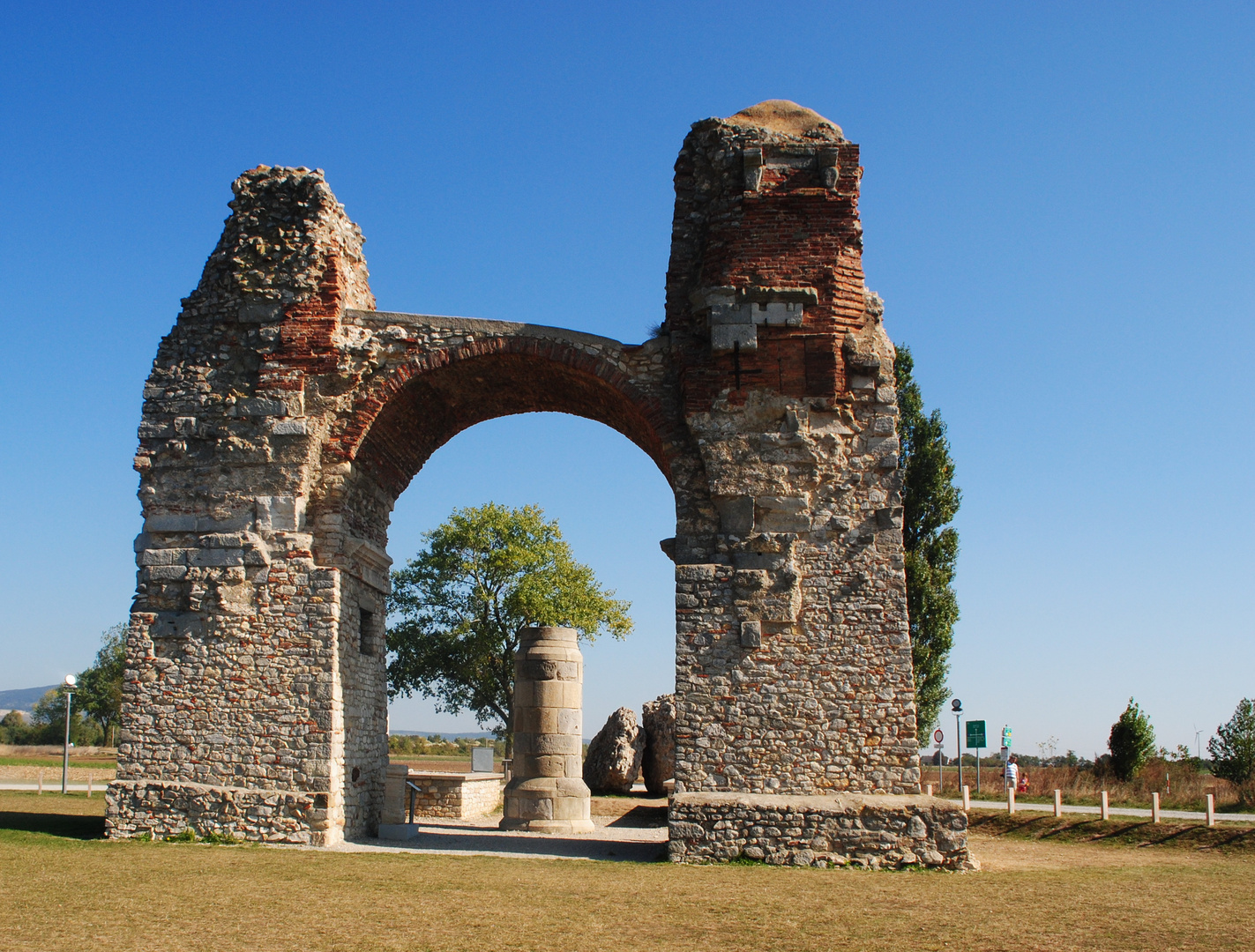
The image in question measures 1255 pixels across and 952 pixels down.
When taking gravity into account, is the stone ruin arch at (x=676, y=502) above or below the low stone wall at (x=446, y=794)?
above

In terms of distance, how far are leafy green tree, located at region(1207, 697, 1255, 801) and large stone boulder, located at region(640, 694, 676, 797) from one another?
1051cm

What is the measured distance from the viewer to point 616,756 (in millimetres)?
19938

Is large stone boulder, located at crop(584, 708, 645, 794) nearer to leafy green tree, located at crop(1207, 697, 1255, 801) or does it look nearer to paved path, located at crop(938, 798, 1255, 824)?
paved path, located at crop(938, 798, 1255, 824)

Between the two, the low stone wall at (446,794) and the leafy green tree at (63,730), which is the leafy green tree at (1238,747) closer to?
the low stone wall at (446,794)

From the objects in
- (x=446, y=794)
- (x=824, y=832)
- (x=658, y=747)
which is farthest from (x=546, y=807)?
(x=658, y=747)

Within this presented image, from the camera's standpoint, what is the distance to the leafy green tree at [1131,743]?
19703 millimetres

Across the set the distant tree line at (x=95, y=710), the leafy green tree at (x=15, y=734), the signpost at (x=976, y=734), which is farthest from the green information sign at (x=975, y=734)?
the leafy green tree at (x=15, y=734)

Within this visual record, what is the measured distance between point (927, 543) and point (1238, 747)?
674 centimetres

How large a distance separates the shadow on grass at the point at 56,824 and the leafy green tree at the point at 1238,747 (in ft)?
61.9

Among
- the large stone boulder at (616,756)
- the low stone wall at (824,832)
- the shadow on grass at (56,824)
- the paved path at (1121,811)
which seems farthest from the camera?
the large stone boulder at (616,756)

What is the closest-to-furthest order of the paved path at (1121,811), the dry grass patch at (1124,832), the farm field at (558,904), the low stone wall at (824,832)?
the farm field at (558,904)
the low stone wall at (824,832)
the dry grass patch at (1124,832)
the paved path at (1121,811)

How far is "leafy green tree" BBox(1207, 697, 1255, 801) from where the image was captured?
729 inches

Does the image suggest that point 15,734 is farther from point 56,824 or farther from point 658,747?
point 56,824

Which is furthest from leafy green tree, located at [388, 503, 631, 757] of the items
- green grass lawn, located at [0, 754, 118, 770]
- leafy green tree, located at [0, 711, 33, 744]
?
leafy green tree, located at [0, 711, 33, 744]
